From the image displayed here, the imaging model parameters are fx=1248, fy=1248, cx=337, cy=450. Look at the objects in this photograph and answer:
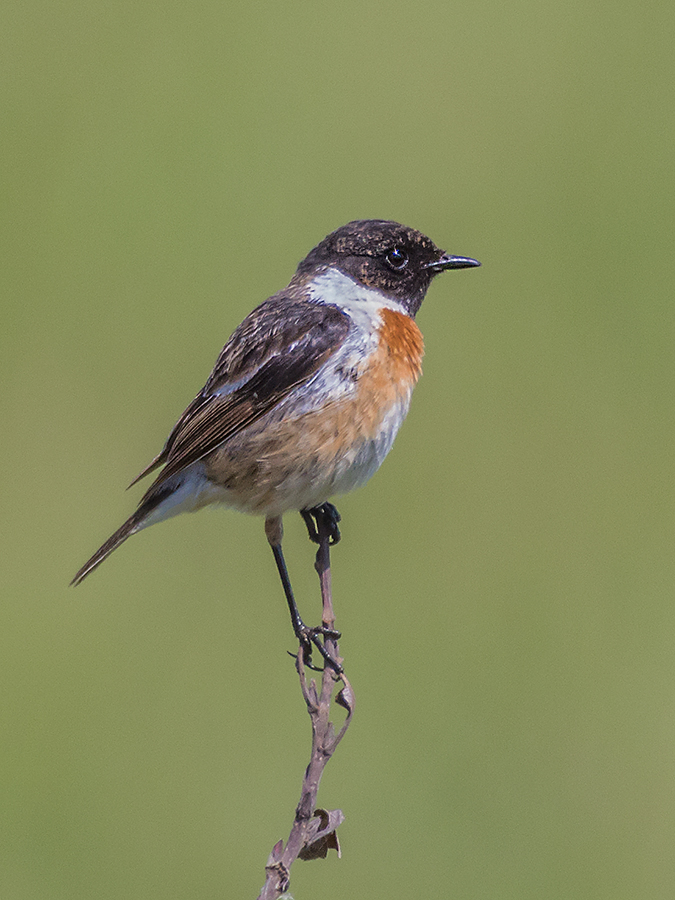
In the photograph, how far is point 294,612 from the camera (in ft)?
10.5

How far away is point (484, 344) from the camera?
646cm

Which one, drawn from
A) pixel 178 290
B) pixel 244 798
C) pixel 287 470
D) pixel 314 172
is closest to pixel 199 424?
pixel 287 470

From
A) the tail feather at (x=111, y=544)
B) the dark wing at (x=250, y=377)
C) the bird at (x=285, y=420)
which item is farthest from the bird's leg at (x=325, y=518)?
the tail feather at (x=111, y=544)

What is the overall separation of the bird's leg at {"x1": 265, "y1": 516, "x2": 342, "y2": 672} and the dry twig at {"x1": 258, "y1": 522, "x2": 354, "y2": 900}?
75 millimetres

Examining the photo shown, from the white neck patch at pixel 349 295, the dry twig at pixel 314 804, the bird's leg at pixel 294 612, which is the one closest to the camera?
the dry twig at pixel 314 804

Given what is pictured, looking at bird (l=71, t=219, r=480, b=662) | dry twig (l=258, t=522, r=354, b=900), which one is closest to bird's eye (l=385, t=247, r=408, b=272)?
bird (l=71, t=219, r=480, b=662)

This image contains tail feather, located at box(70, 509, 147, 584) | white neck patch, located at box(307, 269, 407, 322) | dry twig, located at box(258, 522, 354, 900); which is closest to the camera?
dry twig, located at box(258, 522, 354, 900)

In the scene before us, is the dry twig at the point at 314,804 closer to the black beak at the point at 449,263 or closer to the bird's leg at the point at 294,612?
the bird's leg at the point at 294,612

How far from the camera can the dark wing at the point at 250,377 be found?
3.37 metres

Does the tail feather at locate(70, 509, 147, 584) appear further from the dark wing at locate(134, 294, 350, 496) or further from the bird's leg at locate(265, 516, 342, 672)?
the bird's leg at locate(265, 516, 342, 672)

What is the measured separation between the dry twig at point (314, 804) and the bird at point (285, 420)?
2.66 feet

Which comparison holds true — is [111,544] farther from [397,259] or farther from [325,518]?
[397,259]

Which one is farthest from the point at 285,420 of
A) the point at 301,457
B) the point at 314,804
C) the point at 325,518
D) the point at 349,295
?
the point at 314,804

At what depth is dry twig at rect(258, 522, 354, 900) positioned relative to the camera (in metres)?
2.00
